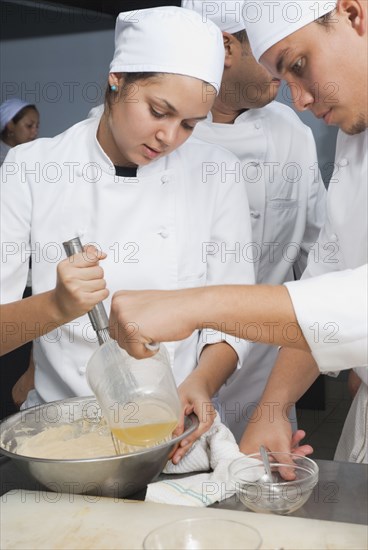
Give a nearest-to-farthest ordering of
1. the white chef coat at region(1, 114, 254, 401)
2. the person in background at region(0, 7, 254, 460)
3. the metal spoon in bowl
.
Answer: the metal spoon in bowl < the person in background at region(0, 7, 254, 460) < the white chef coat at region(1, 114, 254, 401)

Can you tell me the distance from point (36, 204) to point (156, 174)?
269mm

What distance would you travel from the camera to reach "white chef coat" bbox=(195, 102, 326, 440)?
80.0 inches

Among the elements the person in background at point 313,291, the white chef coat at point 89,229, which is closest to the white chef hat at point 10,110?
the white chef coat at point 89,229

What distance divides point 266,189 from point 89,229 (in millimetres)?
657

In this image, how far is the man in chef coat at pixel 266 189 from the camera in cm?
203

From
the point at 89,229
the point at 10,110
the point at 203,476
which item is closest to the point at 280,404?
the point at 203,476

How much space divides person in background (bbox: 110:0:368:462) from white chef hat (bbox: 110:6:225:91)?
0.13 m

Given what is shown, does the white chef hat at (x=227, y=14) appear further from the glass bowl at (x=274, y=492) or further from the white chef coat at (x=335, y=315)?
the glass bowl at (x=274, y=492)

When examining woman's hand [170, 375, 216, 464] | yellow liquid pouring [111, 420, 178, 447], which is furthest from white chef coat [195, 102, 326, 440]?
yellow liquid pouring [111, 420, 178, 447]

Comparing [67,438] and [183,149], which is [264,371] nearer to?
[183,149]

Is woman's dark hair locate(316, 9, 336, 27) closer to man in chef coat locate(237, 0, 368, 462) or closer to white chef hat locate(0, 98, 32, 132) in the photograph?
man in chef coat locate(237, 0, 368, 462)

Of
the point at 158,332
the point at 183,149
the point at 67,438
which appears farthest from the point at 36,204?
the point at 158,332

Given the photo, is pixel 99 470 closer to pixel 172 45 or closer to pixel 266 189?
pixel 172 45

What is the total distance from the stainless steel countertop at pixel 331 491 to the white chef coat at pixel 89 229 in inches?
13.6
